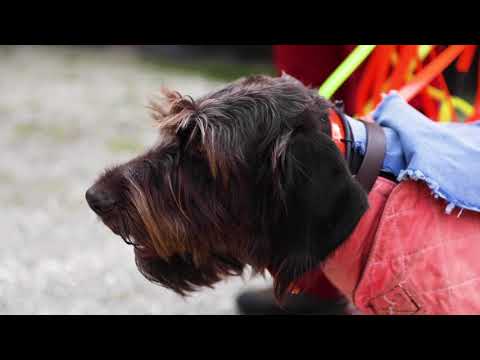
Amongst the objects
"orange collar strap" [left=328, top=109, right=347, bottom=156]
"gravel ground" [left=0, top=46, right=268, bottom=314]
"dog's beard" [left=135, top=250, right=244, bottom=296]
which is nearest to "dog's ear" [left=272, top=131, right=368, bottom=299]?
"orange collar strap" [left=328, top=109, right=347, bottom=156]

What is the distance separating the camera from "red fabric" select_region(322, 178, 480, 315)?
1984 mm

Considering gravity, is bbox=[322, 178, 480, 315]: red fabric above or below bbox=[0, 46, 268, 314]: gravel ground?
above

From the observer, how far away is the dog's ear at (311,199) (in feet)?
6.28

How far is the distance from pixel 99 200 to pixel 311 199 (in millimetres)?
738

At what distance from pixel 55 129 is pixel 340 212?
15.3 ft

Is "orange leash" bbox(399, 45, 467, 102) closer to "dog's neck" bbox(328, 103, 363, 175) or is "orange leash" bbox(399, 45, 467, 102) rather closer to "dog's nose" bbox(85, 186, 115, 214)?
"dog's neck" bbox(328, 103, 363, 175)

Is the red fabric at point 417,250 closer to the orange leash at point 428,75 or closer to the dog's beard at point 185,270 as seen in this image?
the dog's beard at point 185,270

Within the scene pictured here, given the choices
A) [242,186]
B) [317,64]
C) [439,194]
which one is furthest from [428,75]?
[242,186]

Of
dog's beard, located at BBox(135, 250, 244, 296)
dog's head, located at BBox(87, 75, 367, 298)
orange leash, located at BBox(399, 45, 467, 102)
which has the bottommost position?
dog's beard, located at BBox(135, 250, 244, 296)

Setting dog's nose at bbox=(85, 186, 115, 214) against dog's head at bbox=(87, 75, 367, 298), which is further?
dog's nose at bbox=(85, 186, 115, 214)

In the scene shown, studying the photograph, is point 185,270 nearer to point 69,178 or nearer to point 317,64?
point 317,64

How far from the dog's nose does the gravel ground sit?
827 millimetres

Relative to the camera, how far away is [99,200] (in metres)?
2.06

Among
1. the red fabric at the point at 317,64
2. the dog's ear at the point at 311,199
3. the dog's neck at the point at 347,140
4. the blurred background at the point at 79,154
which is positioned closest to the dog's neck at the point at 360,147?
the dog's neck at the point at 347,140
